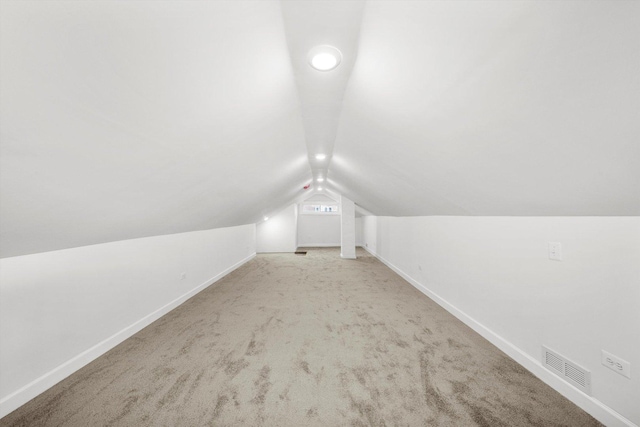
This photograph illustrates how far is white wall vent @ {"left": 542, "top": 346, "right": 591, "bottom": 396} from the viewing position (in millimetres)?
1573

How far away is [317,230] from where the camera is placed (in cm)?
1012

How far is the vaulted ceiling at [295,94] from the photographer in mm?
738

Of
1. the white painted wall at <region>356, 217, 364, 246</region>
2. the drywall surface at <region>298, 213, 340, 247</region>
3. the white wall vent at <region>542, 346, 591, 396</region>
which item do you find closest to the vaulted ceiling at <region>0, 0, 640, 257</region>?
the white wall vent at <region>542, 346, 591, 396</region>

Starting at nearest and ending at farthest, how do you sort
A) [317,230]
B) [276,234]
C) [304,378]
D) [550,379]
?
[550,379], [304,378], [276,234], [317,230]

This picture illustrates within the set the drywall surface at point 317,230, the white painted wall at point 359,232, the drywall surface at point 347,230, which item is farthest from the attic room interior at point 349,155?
the white painted wall at point 359,232

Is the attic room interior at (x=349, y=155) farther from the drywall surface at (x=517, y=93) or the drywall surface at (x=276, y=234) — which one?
the drywall surface at (x=276, y=234)

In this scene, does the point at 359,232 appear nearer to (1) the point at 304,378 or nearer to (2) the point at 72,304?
(1) the point at 304,378

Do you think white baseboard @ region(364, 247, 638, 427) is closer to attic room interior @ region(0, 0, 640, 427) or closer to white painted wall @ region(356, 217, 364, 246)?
attic room interior @ region(0, 0, 640, 427)

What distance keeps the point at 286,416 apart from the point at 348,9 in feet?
7.69

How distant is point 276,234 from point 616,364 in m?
8.01

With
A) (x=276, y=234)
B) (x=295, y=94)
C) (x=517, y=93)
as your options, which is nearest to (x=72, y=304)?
(x=295, y=94)

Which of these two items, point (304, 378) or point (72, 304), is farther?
point (72, 304)

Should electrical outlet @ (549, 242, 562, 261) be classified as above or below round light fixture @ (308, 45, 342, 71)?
below

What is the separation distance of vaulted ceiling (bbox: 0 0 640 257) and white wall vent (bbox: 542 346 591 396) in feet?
3.55
